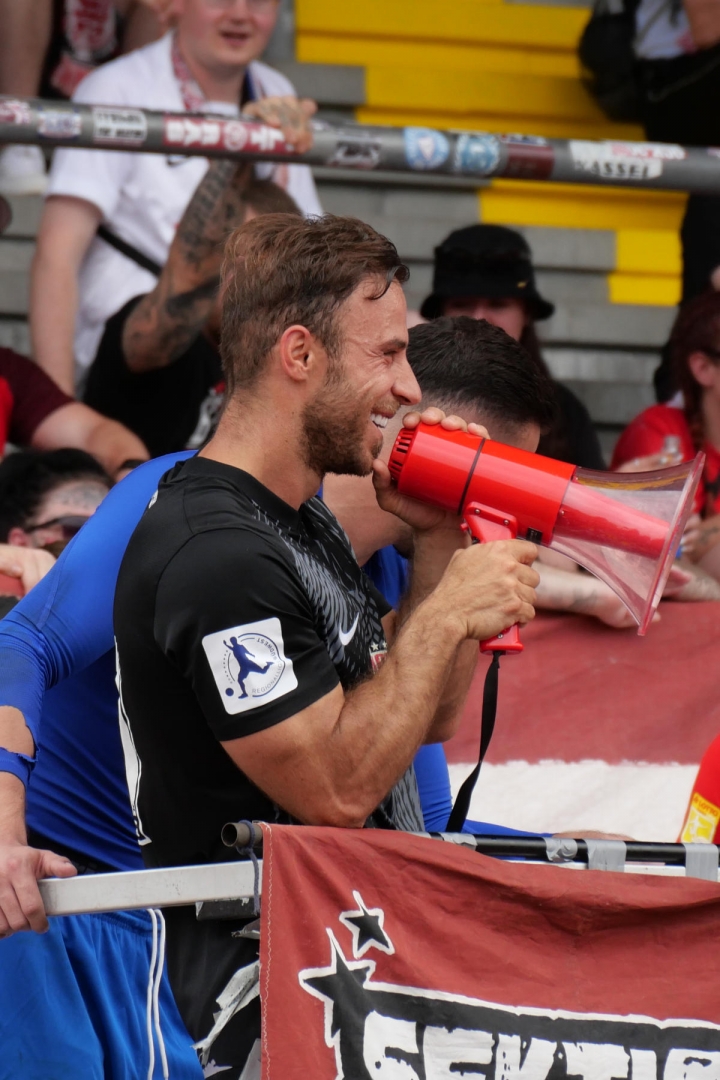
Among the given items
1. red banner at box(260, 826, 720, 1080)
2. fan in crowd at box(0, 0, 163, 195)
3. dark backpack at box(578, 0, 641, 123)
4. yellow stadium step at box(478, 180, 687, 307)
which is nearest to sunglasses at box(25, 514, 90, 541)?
red banner at box(260, 826, 720, 1080)

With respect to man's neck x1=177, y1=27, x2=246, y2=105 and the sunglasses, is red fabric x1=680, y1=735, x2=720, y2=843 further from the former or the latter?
man's neck x1=177, y1=27, x2=246, y2=105

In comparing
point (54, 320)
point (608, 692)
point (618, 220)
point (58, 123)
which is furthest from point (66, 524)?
point (618, 220)

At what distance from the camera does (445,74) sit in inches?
286

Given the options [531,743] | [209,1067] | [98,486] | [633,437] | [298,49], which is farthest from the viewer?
[298,49]

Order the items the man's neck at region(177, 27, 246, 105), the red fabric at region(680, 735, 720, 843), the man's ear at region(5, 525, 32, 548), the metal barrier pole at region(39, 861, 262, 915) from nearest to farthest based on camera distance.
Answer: the metal barrier pole at region(39, 861, 262, 915) < the red fabric at region(680, 735, 720, 843) < the man's ear at region(5, 525, 32, 548) < the man's neck at region(177, 27, 246, 105)

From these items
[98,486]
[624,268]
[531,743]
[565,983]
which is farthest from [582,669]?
[624,268]

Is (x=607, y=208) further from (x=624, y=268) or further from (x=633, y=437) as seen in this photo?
(x=633, y=437)

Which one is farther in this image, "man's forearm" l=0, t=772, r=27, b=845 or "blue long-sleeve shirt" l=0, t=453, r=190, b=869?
"blue long-sleeve shirt" l=0, t=453, r=190, b=869

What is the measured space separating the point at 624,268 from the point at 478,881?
214 inches

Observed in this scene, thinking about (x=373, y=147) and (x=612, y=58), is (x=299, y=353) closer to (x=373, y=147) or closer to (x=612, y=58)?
(x=373, y=147)

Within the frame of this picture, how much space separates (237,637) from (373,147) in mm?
2469

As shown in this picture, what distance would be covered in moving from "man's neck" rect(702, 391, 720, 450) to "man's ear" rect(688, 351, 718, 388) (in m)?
0.05

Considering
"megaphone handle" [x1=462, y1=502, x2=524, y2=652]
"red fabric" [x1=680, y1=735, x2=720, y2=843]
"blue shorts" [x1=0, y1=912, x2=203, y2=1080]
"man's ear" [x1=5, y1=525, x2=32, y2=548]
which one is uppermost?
"megaphone handle" [x1=462, y1=502, x2=524, y2=652]

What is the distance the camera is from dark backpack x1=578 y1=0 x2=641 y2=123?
258 inches
